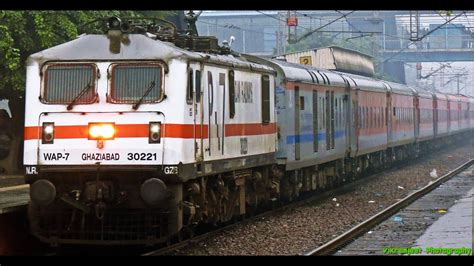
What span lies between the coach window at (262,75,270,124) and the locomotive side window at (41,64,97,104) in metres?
4.92

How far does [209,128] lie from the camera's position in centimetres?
1280

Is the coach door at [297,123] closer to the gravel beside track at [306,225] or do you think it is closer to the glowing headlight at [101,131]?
the gravel beside track at [306,225]

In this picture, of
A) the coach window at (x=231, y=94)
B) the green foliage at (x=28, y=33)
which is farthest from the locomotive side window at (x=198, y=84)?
the green foliage at (x=28, y=33)

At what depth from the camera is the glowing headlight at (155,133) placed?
11.5m

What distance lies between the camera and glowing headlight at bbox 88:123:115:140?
11.6 metres

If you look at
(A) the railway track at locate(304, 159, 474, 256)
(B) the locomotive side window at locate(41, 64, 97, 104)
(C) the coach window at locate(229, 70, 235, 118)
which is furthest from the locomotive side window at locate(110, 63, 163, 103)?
(A) the railway track at locate(304, 159, 474, 256)

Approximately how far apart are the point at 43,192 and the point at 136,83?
1915 millimetres

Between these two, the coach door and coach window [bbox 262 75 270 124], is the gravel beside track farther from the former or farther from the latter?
coach window [bbox 262 75 270 124]

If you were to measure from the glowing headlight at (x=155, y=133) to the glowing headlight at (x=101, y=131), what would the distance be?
510mm

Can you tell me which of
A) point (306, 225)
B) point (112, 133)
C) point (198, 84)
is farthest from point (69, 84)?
point (306, 225)

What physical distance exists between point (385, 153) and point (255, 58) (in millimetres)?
14598

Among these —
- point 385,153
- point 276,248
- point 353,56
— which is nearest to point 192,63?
point 276,248

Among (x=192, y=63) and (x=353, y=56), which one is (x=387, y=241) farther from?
(x=353, y=56)

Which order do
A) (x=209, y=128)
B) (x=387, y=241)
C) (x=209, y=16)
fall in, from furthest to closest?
1. (x=209, y=16)
2. (x=387, y=241)
3. (x=209, y=128)
